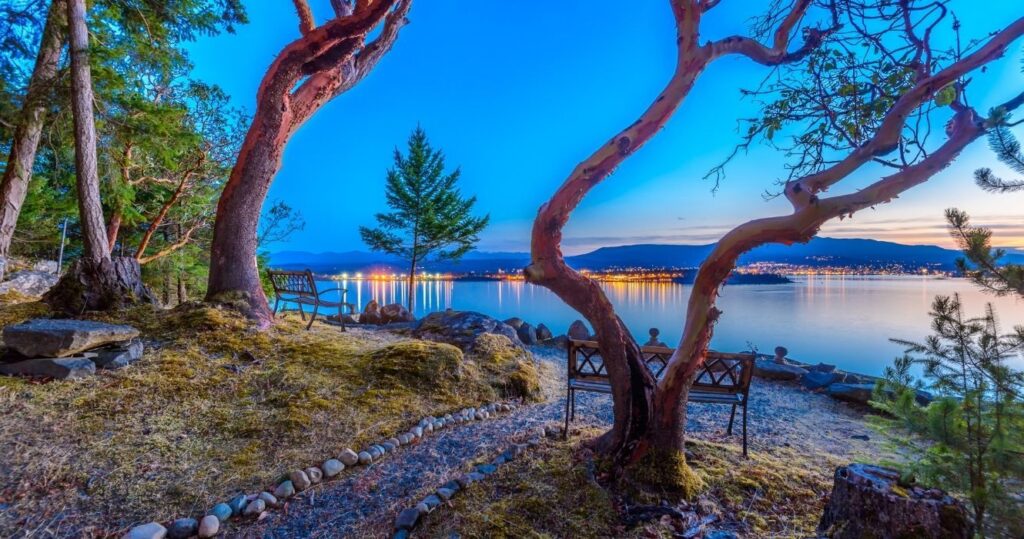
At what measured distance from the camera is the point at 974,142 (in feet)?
5.89

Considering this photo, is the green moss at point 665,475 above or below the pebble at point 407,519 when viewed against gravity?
above

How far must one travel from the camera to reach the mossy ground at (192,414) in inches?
82.7

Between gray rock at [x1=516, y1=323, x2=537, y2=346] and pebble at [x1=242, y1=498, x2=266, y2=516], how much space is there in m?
6.86

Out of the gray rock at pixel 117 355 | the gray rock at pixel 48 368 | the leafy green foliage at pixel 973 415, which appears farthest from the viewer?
the gray rock at pixel 117 355

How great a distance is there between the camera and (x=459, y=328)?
6.79m

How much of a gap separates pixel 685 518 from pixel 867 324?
16792mm

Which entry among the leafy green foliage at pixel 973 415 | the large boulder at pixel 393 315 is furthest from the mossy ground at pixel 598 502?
the large boulder at pixel 393 315

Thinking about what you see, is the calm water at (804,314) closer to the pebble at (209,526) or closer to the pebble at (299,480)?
the pebble at (299,480)

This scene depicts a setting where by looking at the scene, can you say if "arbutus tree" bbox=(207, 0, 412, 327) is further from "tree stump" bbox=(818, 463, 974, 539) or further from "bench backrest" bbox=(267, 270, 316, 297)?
"tree stump" bbox=(818, 463, 974, 539)

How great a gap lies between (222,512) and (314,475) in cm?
49

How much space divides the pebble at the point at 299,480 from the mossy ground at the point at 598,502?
91 centimetres

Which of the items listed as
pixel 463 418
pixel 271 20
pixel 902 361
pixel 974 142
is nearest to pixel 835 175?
pixel 974 142

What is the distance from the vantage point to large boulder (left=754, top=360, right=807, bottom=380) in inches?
257

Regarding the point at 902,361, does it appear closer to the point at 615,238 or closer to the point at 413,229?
the point at 413,229
